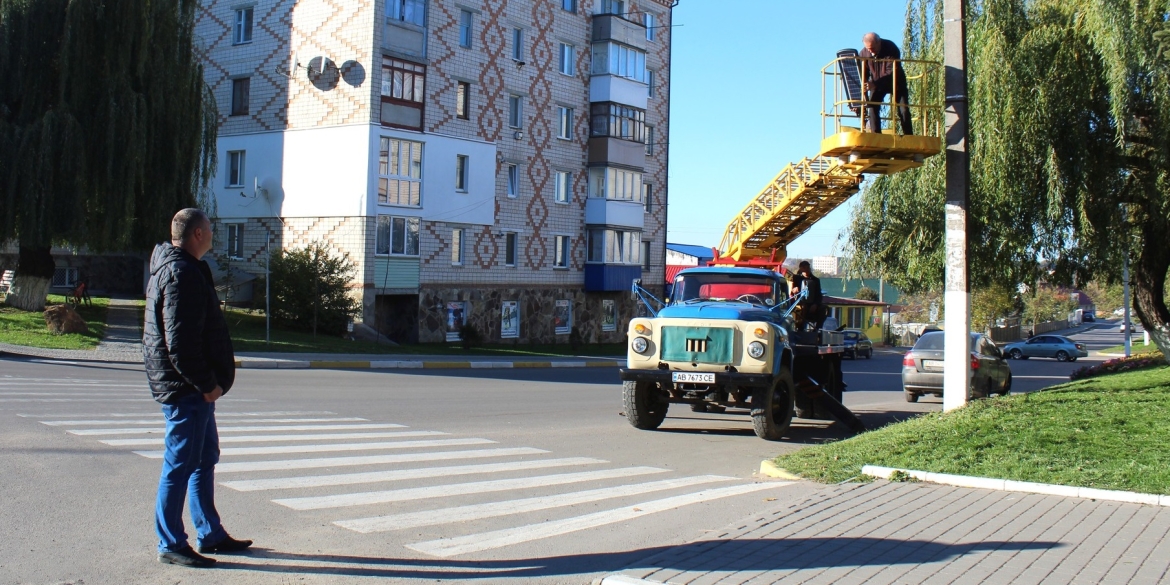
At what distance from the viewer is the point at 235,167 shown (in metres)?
39.5

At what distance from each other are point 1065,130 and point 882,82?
292 centimetres

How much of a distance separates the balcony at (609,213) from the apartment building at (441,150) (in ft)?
0.36

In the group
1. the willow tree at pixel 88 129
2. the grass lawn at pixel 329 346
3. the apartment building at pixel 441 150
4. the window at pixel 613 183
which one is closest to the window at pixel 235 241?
the apartment building at pixel 441 150

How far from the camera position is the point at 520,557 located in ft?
20.7

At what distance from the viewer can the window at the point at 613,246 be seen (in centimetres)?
4616

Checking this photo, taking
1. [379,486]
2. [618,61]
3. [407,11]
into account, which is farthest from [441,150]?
[379,486]

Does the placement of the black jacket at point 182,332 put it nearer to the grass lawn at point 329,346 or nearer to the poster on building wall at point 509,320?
the grass lawn at point 329,346

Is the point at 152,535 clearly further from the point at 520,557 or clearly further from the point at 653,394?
the point at 653,394

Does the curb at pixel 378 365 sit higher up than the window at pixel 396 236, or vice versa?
the window at pixel 396 236

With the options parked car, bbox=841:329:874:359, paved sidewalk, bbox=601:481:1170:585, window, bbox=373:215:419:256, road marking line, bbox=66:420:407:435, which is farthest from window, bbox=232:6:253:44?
paved sidewalk, bbox=601:481:1170:585

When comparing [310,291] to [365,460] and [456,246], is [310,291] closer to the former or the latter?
[456,246]

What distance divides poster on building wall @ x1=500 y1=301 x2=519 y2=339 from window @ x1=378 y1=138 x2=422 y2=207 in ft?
21.5

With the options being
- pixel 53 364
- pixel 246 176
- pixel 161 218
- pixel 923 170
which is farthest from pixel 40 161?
pixel 923 170

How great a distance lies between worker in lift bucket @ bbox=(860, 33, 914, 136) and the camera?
13.6m
